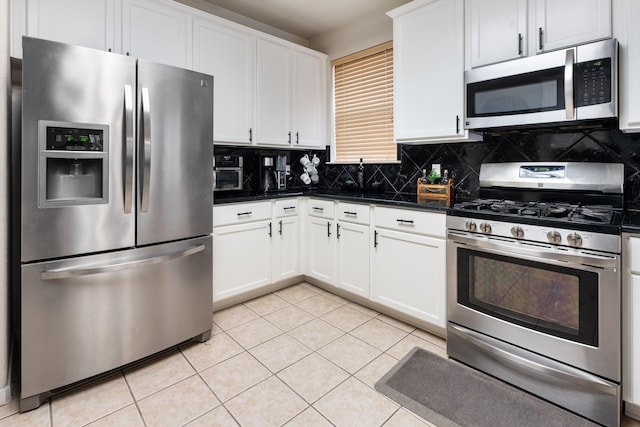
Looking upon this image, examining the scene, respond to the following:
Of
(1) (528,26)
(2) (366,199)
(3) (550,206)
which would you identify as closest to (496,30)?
(1) (528,26)

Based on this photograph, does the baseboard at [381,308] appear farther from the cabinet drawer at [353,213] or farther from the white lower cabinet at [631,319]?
the white lower cabinet at [631,319]

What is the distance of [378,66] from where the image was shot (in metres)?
3.30

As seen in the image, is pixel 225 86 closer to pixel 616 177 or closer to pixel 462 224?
pixel 462 224

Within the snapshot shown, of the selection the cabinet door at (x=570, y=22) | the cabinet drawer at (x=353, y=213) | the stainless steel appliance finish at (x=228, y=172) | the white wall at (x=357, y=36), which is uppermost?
the white wall at (x=357, y=36)

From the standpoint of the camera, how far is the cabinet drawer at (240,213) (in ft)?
8.58

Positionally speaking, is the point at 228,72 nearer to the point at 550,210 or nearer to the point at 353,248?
the point at 353,248

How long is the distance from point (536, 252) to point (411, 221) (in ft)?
2.63

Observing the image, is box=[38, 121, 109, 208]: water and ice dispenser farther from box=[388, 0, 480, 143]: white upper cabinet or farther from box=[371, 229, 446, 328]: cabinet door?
box=[388, 0, 480, 143]: white upper cabinet

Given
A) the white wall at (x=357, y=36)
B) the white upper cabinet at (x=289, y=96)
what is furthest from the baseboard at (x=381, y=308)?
the white wall at (x=357, y=36)

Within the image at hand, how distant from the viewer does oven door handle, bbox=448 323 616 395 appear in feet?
5.14

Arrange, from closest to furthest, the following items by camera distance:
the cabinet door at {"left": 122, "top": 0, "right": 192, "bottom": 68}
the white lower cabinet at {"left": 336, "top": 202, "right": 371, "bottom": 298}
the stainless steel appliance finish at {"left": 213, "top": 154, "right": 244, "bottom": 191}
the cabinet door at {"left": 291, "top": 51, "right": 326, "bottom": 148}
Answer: the cabinet door at {"left": 122, "top": 0, "right": 192, "bottom": 68} < the white lower cabinet at {"left": 336, "top": 202, "right": 371, "bottom": 298} < the stainless steel appliance finish at {"left": 213, "top": 154, "right": 244, "bottom": 191} < the cabinet door at {"left": 291, "top": 51, "right": 326, "bottom": 148}

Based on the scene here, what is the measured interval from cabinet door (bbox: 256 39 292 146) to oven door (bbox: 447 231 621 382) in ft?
6.31

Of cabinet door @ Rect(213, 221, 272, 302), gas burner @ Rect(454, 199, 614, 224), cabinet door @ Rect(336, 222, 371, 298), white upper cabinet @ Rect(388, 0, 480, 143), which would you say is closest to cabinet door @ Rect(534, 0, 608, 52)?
white upper cabinet @ Rect(388, 0, 480, 143)

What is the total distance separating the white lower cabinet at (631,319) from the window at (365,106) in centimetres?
195
